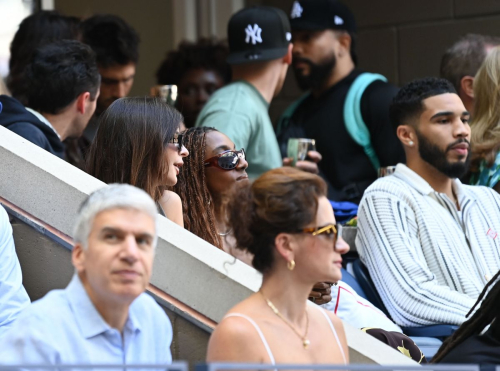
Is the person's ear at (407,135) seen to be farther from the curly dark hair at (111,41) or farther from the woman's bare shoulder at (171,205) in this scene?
the curly dark hair at (111,41)

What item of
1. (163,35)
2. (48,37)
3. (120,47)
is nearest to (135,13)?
(163,35)

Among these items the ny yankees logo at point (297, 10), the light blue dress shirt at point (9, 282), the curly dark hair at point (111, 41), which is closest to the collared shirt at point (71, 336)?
the light blue dress shirt at point (9, 282)

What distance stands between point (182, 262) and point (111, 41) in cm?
358

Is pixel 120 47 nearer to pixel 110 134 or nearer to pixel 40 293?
pixel 110 134

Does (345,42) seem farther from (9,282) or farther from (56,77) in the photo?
(9,282)

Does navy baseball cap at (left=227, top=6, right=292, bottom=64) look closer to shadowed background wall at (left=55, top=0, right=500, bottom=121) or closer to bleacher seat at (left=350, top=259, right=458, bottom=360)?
bleacher seat at (left=350, top=259, right=458, bottom=360)

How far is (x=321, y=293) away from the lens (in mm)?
4301

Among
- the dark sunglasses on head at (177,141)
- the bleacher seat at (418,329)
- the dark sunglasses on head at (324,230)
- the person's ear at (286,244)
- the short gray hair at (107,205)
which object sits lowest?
the bleacher seat at (418,329)

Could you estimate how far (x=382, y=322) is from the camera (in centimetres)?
450

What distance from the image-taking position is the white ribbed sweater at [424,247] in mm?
4922

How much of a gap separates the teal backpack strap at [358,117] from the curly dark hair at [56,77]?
1802mm

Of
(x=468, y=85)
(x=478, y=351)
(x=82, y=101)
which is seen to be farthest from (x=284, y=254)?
(x=468, y=85)

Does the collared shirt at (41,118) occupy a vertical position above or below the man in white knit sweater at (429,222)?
above

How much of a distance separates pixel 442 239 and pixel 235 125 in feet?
4.78
